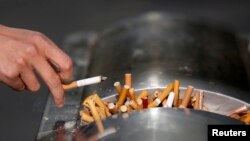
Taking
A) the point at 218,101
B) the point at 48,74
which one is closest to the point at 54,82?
Result: the point at 48,74

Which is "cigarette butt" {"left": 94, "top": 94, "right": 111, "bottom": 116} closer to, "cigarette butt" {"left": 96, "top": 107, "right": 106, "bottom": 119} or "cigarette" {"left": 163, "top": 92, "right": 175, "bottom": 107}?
"cigarette butt" {"left": 96, "top": 107, "right": 106, "bottom": 119}

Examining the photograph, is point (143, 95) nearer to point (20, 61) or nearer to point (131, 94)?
point (131, 94)

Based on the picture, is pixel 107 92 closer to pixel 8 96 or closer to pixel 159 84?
pixel 159 84

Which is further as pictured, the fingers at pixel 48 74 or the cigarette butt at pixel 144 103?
the cigarette butt at pixel 144 103

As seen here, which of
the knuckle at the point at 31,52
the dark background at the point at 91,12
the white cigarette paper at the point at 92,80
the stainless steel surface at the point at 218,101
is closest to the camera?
the knuckle at the point at 31,52

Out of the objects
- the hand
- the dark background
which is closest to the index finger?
the hand

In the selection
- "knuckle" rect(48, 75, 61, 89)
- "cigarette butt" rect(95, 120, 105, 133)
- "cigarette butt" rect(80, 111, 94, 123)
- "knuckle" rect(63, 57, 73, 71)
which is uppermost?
"knuckle" rect(63, 57, 73, 71)

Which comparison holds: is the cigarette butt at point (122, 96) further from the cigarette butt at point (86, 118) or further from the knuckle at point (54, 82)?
the knuckle at point (54, 82)

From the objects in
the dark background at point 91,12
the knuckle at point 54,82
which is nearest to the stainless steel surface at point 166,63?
the knuckle at point 54,82
